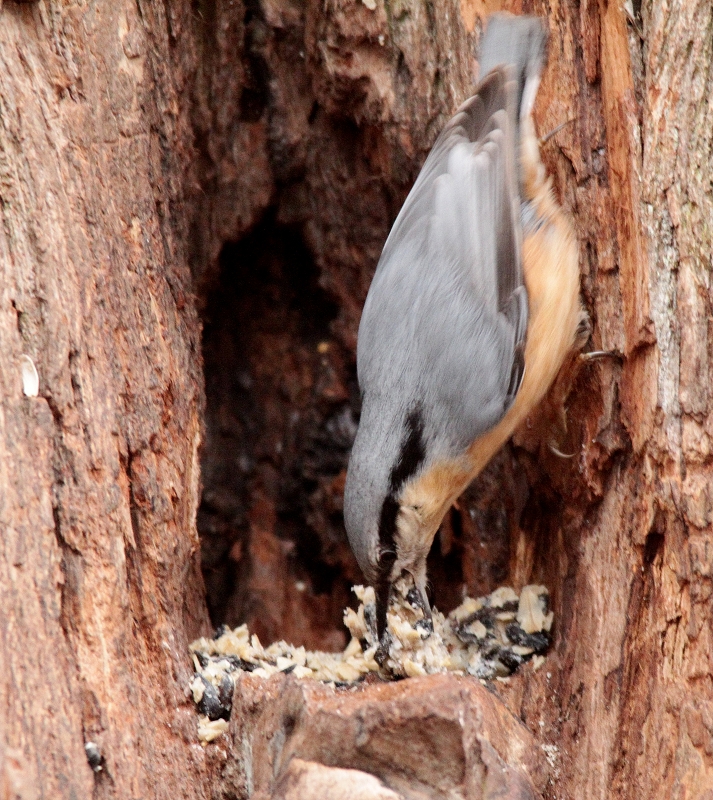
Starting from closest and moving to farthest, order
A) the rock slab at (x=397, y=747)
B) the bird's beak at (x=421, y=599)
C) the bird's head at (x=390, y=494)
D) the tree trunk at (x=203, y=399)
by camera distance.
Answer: the rock slab at (x=397, y=747)
the tree trunk at (x=203, y=399)
the bird's head at (x=390, y=494)
the bird's beak at (x=421, y=599)

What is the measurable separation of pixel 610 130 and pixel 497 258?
507mm

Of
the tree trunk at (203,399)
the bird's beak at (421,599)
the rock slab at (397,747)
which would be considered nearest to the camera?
the rock slab at (397,747)

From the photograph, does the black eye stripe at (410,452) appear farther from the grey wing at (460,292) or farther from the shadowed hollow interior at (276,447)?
the shadowed hollow interior at (276,447)

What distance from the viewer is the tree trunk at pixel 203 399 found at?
226 centimetres

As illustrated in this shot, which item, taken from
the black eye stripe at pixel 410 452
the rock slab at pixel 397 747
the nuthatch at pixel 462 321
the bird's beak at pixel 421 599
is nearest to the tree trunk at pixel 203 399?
the rock slab at pixel 397 747

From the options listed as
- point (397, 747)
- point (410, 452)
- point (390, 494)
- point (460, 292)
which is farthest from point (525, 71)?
point (397, 747)

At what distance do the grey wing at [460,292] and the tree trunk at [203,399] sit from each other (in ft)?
0.66

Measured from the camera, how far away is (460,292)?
2982mm

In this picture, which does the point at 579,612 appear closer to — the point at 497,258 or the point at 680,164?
the point at 497,258

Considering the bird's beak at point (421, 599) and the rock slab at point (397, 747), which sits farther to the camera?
the bird's beak at point (421, 599)

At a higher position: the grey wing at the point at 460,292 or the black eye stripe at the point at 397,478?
the grey wing at the point at 460,292

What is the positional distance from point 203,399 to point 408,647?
1.04 meters

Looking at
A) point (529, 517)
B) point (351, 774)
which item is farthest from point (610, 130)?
point (351, 774)

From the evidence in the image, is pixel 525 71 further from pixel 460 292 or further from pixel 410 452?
pixel 410 452
